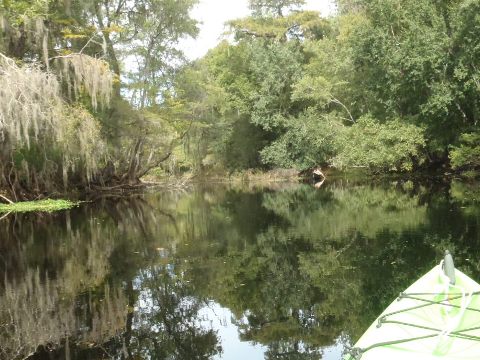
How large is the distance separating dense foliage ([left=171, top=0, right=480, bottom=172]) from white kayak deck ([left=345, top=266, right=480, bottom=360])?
1977 centimetres

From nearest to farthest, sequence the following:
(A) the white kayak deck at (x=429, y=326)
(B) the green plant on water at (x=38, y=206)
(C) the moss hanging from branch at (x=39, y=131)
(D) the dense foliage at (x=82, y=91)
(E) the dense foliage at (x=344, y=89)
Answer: (A) the white kayak deck at (x=429, y=326), (C) the moss hanging from branch at (x=39, y=131), (D) the dense foliage at (x=82, y=91), (B) the green plant on water at (x=38, y=206), (E) the dense foliage at (x=344, y=89)

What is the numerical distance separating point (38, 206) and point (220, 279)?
46.5ft

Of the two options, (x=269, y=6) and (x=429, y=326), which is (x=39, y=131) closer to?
(x=429, y=326)

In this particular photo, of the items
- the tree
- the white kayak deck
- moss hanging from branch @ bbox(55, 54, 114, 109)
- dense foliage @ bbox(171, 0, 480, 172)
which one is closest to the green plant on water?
moss hanging from branch @ bbox(55, 54, 114, 109)

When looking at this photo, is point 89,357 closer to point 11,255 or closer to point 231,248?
point 231,248


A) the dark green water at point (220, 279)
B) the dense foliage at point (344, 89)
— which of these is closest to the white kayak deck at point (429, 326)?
the dark green water at point (220, 279)

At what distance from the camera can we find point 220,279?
838 cm

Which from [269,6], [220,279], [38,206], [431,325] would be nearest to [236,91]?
[269,6]

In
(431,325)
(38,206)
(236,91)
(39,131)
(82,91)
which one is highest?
(236,91)

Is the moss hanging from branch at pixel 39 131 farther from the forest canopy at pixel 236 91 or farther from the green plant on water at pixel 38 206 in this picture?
the green plant on water at pixel 38 206

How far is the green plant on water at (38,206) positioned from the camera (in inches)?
770

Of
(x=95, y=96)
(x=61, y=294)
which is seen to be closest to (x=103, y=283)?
(x=61, y=294)

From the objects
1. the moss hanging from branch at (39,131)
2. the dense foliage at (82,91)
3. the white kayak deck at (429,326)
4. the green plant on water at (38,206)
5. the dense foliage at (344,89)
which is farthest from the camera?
the dense foliage at (344,89)

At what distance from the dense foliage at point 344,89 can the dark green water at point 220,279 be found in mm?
10099
